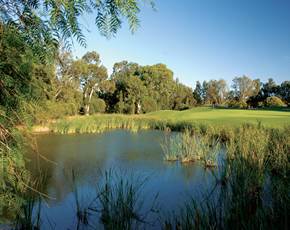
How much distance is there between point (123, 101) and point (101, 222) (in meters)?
28.5

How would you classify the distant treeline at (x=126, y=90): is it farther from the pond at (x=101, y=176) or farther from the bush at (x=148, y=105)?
the pond at (x=101, y=176)

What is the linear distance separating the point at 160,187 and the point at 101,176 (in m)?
1.37

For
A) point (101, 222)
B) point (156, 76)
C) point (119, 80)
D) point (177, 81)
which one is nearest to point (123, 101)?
point (119, 80)

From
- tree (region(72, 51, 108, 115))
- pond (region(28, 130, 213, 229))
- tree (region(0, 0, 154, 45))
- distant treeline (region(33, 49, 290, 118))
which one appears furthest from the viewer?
tree (region(72, 51, 108, 115))

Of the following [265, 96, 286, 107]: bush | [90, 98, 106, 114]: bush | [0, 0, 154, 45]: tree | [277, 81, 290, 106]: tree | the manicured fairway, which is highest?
[277, 81, 290, 106]: tree

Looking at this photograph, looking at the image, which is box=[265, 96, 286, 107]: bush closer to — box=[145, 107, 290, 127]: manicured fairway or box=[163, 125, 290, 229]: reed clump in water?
box=[145, 107, 290, 127]: manicured fairway

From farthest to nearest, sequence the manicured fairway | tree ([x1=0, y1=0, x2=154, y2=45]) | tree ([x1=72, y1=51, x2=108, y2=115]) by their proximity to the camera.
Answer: tree ([x1=72, y1=51, x2=108, y2=115])
the manicured fairway
tree ([x1=0, y1=0, x2=154, y2=45])

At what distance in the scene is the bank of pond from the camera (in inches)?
126

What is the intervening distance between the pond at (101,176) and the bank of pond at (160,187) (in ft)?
0.05

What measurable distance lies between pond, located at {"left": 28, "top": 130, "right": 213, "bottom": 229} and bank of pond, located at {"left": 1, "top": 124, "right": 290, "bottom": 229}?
0.05ft

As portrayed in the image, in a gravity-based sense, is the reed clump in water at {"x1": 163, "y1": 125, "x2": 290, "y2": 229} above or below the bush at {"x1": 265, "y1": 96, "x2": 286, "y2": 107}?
below

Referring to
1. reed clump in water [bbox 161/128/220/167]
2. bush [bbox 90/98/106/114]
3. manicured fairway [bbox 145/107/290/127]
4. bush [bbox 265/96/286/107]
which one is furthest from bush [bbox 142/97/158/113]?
reed clump in water [bbox 161/128/220/167]

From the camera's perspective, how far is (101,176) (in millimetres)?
6312

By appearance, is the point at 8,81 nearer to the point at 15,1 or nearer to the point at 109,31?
the point at 15,1
